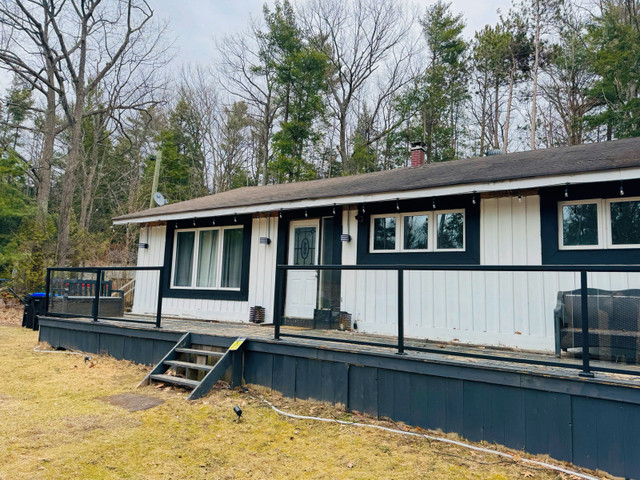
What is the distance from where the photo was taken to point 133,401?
15.7 ft

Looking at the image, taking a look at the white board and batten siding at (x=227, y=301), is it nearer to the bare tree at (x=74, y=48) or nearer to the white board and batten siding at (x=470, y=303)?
the white board and batten siding at (x=470, y=303)

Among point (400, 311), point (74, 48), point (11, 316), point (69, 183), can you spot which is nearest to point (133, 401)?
point (400, 311)

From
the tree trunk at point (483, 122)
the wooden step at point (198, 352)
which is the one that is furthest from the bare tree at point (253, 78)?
the wooden step at point (198, 352)

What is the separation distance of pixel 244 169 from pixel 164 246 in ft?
48.3

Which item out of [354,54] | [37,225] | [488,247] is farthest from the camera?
[354,54]

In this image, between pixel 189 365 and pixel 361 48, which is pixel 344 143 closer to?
pixel 361 48

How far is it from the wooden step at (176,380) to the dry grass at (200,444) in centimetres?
14

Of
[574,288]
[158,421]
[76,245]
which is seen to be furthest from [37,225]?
[574,288]

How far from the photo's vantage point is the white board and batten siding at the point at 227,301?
822 cm

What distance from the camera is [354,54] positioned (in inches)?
878

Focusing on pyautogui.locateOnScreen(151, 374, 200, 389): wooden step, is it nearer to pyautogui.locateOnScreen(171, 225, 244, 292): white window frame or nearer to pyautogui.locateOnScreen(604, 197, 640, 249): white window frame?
pyautogui.locateOnScreen(171, 225, 244, 292): white window frame

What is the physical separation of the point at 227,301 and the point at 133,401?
3.90m

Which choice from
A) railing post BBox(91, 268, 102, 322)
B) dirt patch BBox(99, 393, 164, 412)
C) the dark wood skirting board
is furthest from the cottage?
dirt patch BBox(99, 393, 164, 412)

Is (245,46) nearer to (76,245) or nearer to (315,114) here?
(315,114)
